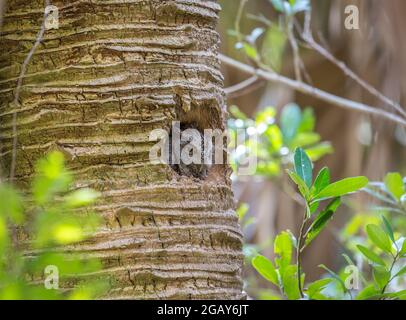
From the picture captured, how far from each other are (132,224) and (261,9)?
272 centimetres

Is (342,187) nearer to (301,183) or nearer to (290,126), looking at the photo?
(301,183)

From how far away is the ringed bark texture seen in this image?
4.50 feet

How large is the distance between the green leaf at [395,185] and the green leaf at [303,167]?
0.47 metres

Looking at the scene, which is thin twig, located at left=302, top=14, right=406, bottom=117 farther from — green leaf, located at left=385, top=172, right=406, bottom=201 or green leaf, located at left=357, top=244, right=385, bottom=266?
green leaf, located at left=357, top=244, right=385, bottom=266

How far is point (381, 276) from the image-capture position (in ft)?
5.21

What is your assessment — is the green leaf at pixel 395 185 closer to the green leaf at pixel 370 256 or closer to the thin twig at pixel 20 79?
the green leaf at pixel 370 256

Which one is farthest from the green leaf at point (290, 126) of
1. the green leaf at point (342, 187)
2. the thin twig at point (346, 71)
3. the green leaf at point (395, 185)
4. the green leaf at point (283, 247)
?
the green leaf at point (342, 187)

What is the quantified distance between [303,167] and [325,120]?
8.94 ft

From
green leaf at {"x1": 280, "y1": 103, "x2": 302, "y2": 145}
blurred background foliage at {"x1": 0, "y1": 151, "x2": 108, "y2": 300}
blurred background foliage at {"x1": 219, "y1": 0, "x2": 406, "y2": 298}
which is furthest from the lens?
blurred background foliage at {"x1": 219, "y1": 0, "x2": 406, "y2": 298}

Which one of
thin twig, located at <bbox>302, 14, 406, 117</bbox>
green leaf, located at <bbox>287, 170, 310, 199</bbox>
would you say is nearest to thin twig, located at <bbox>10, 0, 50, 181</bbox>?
green leaf, located at <bbox>287, 170, 310, 199</bbox>

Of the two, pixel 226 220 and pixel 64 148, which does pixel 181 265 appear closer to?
pixel 226 220

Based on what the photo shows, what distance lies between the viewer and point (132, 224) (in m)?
1.38

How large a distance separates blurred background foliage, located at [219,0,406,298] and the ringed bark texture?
1191 millimetres
